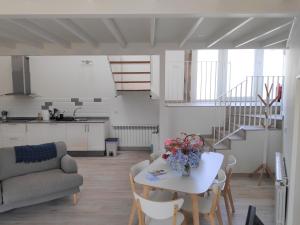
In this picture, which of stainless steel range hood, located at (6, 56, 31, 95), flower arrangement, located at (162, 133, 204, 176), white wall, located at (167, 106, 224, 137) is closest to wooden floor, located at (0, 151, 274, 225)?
flower arrangement, located at (162, 133, 204, 176)

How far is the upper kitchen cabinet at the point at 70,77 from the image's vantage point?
6395 mm

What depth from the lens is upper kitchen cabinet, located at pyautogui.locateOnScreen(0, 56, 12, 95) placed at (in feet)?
20.9

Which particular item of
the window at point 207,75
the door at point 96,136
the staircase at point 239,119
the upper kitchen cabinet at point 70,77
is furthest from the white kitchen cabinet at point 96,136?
the window at point 207,75

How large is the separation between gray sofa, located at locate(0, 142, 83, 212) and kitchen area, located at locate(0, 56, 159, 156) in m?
2.27

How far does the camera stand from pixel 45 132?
603 cm

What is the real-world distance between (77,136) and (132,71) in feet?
6.97

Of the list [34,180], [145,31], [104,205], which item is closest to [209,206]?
[104,205]

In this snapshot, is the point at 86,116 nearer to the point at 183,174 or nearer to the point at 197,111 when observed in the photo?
the point at 197,111

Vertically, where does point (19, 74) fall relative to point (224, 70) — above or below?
below

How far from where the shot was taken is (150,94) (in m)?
6.38

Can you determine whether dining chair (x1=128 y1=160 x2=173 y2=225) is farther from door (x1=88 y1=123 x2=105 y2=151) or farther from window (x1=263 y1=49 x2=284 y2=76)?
window (x1=263 y1=49 x2=284 y2=76)

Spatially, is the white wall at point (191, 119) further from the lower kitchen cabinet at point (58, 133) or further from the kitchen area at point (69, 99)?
the lower kitchen cabinet at point (58, 133)

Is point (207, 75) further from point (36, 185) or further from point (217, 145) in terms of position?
point (36, 185)

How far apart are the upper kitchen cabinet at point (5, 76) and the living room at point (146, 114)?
0.04m
